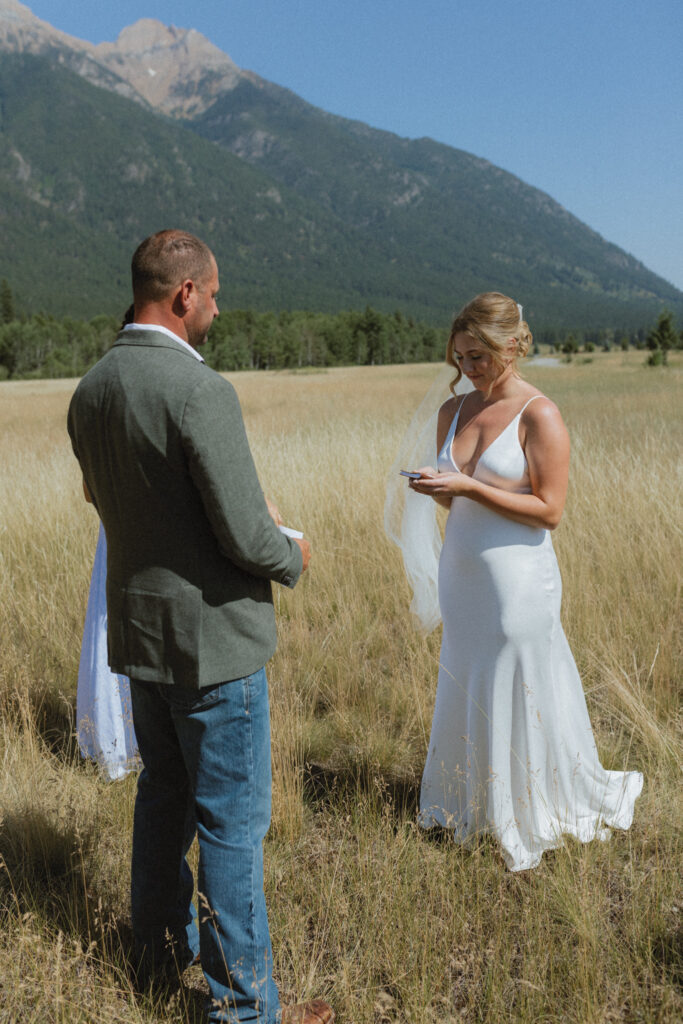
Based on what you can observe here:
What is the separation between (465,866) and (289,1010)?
89 centimetres

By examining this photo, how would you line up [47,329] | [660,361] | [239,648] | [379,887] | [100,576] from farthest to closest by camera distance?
1. [47,329]
2. [660,361]
3. [100,576]
4. [379,887]
5. [239,648]

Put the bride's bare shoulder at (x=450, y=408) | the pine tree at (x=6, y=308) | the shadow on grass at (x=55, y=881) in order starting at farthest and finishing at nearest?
the pine tree at (x=6, y=308) < the bride's bare shoulder at (x=450, y=408) < the shadow on grass at (x=55, y=881)

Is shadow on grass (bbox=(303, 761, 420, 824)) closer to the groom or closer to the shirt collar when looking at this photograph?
the groom

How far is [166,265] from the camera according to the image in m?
1.63

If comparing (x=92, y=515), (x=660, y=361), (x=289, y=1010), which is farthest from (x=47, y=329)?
(x=289, y=1010)

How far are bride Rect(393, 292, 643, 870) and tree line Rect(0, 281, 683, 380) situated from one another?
241ft

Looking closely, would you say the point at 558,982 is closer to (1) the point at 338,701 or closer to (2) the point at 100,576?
(1) the point at 338,701

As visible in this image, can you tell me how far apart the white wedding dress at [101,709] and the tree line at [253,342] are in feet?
239

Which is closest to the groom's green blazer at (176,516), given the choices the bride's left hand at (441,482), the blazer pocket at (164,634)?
the blazer pocket at (164,634)

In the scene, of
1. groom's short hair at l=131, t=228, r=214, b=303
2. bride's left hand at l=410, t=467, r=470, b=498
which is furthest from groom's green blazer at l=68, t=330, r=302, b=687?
bride's left hand at l=410, t=467, r=470, b=498

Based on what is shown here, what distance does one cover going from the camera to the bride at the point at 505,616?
2.46 m

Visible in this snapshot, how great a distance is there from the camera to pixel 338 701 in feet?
12.4

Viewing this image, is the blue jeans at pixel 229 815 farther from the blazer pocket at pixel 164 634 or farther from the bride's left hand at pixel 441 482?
the bride's left hand at pixel 441 482

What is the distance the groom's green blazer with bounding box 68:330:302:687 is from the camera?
1.54 m
